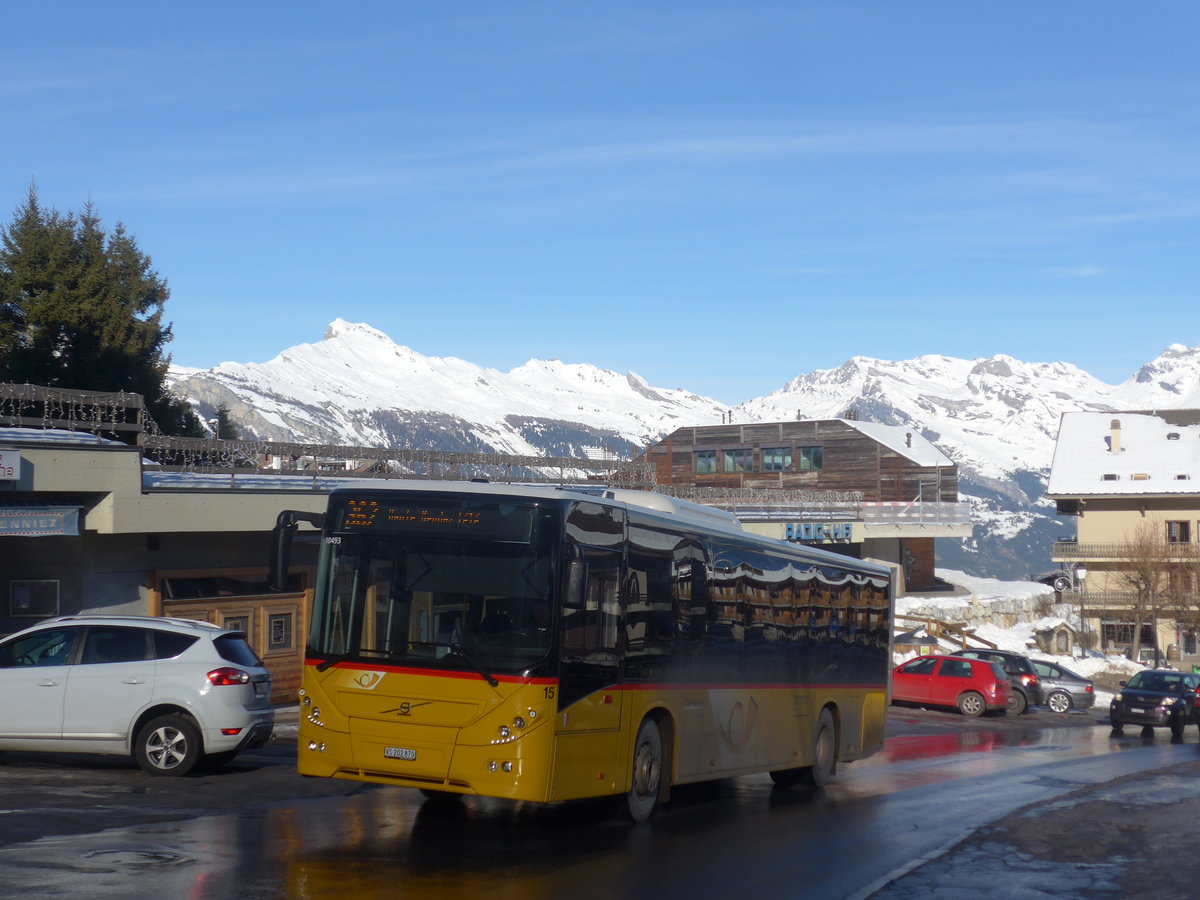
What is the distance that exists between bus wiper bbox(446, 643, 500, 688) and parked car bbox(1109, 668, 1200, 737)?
84.1 feet

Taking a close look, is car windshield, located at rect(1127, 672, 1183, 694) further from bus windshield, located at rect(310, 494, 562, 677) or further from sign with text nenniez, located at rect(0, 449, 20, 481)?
bus windshield, located at rect(310, 494, 562, 677)

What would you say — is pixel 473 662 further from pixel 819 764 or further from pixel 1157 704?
pixel 1157 704

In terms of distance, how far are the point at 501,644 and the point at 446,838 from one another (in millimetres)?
1799

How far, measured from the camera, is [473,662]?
1091cm

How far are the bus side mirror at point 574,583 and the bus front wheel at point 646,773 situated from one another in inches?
A: 69.4

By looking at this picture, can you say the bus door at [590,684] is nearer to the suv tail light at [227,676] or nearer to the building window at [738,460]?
the suv tail light at [227,676]

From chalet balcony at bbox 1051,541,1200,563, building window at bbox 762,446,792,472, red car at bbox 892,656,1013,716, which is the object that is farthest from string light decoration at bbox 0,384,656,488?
building window at bbox 762,446,792,472

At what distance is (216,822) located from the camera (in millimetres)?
11664

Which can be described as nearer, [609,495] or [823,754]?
[609,495]

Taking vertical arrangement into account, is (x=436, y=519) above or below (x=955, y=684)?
above

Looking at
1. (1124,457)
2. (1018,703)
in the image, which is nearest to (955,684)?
(1018,703)

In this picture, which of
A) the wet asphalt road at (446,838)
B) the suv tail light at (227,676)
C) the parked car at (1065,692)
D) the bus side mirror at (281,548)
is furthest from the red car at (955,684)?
the bus side mirror at (281,548)

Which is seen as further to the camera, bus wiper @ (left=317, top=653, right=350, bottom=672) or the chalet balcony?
the chalet balcony

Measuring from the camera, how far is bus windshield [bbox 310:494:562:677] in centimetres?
1100
